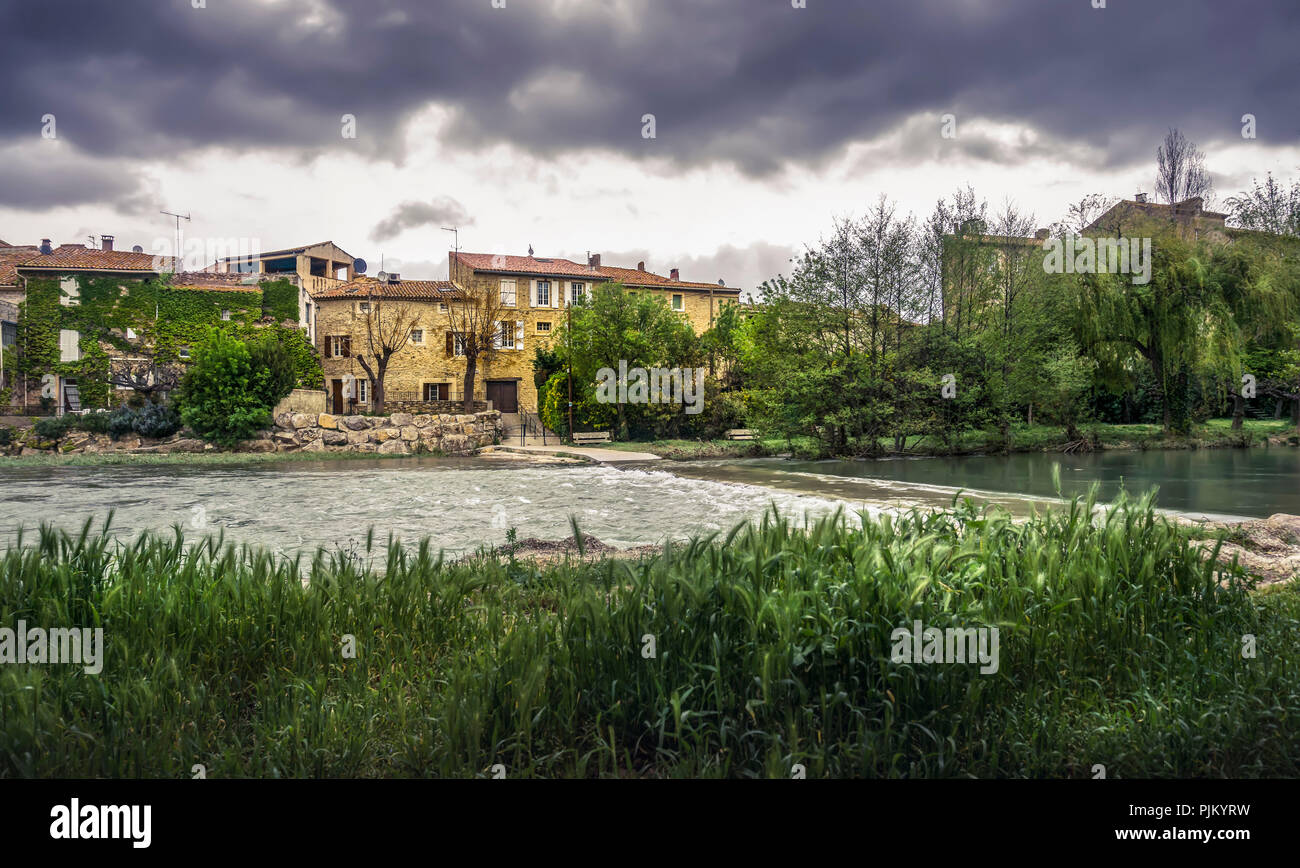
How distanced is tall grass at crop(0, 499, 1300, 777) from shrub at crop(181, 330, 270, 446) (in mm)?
25032

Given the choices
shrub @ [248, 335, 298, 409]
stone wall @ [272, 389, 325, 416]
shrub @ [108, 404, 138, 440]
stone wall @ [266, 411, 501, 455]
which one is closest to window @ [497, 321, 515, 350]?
stone wall @ [272, 389, 325, 416]

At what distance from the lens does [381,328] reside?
42906 millimetres

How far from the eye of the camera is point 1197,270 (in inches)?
1138

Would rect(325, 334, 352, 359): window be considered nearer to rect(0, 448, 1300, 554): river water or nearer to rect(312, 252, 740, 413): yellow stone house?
rect(312, 252, 740, 413): yellow stone house

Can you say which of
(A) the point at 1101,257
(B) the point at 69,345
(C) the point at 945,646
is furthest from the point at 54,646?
(B) the point at 69,345

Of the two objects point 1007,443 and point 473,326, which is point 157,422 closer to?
point 473,326

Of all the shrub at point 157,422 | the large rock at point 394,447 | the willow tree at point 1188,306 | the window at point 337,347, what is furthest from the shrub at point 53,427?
the willow tree at point 1188,306

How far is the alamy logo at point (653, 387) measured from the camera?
3234 centimetres

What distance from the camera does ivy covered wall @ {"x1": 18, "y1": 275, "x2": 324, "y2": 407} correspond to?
127ft

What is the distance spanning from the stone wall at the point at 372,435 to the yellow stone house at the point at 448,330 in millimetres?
14081
